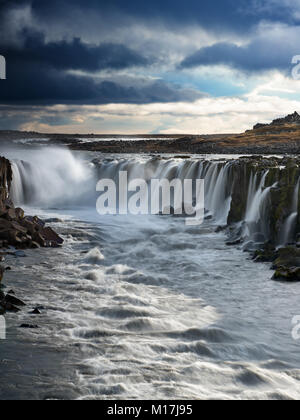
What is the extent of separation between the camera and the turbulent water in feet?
23.7

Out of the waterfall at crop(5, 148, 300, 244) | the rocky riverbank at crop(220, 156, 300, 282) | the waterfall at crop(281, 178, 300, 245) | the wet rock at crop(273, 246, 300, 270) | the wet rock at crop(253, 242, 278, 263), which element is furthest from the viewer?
the waterfall at crop(5, 148, 300, 244)

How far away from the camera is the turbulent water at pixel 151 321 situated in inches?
285

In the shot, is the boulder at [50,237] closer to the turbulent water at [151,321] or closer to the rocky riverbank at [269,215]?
the turbulent water at [151,321]

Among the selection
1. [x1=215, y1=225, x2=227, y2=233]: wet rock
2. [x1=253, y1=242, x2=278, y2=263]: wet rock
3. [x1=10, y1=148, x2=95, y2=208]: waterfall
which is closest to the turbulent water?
[x1=253, y1=242, x2=278, y2=263]: wet rock

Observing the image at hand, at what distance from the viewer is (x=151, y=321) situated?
991cm

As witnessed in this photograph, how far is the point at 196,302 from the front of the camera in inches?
459

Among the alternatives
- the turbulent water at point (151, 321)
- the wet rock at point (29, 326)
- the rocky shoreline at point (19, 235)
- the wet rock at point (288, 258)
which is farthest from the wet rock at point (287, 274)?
the rocky shoreline at point (19, 235)

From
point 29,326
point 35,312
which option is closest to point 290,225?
point 35,312

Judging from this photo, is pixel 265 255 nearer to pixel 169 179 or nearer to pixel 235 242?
pixel 235 242

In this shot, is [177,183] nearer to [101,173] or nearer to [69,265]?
[101,173]

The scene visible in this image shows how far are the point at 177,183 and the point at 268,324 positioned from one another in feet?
70.6

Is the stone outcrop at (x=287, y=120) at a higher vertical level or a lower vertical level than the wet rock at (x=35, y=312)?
higher

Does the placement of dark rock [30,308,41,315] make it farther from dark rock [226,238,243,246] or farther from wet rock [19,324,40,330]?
dark rock [226,238,243,246]

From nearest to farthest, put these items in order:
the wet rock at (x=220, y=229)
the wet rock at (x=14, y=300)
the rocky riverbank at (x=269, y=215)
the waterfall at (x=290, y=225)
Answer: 1. the wet rock at (x=14, y=300)
2. the rocky riverbank at (x=269, y=215)
3. the waterfall at (x=290, y=225)
4. the wet rock at (x=220, y=229)
